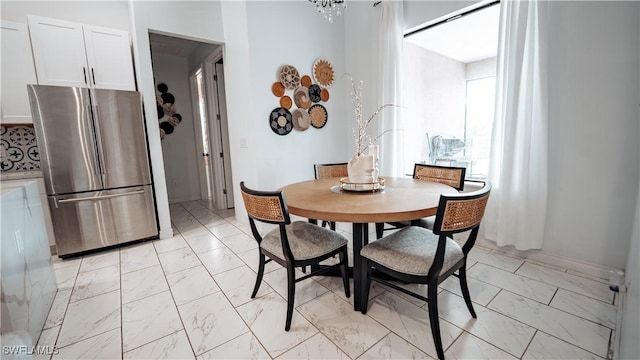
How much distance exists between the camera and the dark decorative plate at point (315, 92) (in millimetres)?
3523

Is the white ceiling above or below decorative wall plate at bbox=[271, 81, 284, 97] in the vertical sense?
above

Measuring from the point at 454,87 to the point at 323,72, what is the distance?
2163 millimetres

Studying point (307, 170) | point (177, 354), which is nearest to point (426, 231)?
point (177, 354)

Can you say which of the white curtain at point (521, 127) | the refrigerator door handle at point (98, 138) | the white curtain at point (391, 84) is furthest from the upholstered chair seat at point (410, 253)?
the refrigerator door handle at point (98, 138)

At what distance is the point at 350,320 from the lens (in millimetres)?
1635

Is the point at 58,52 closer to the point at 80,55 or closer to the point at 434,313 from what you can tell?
the point at 80,55

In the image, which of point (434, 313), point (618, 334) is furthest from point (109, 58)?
point (618, 334)

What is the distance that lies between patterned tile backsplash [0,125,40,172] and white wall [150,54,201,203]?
2028 mm

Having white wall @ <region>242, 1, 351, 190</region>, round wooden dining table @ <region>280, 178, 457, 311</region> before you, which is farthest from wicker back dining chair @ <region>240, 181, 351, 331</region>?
white wall @ <region>242, 1, 351, 190</region>

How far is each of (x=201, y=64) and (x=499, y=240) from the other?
4.58 m

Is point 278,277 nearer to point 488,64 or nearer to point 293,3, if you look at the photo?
point 293,3

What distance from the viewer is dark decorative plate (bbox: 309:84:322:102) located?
352cm

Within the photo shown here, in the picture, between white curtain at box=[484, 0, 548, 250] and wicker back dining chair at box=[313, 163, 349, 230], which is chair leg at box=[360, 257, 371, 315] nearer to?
wicker back dining chair at box=[313, 163, 349, 230]

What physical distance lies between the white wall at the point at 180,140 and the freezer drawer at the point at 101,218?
2.13 meters
